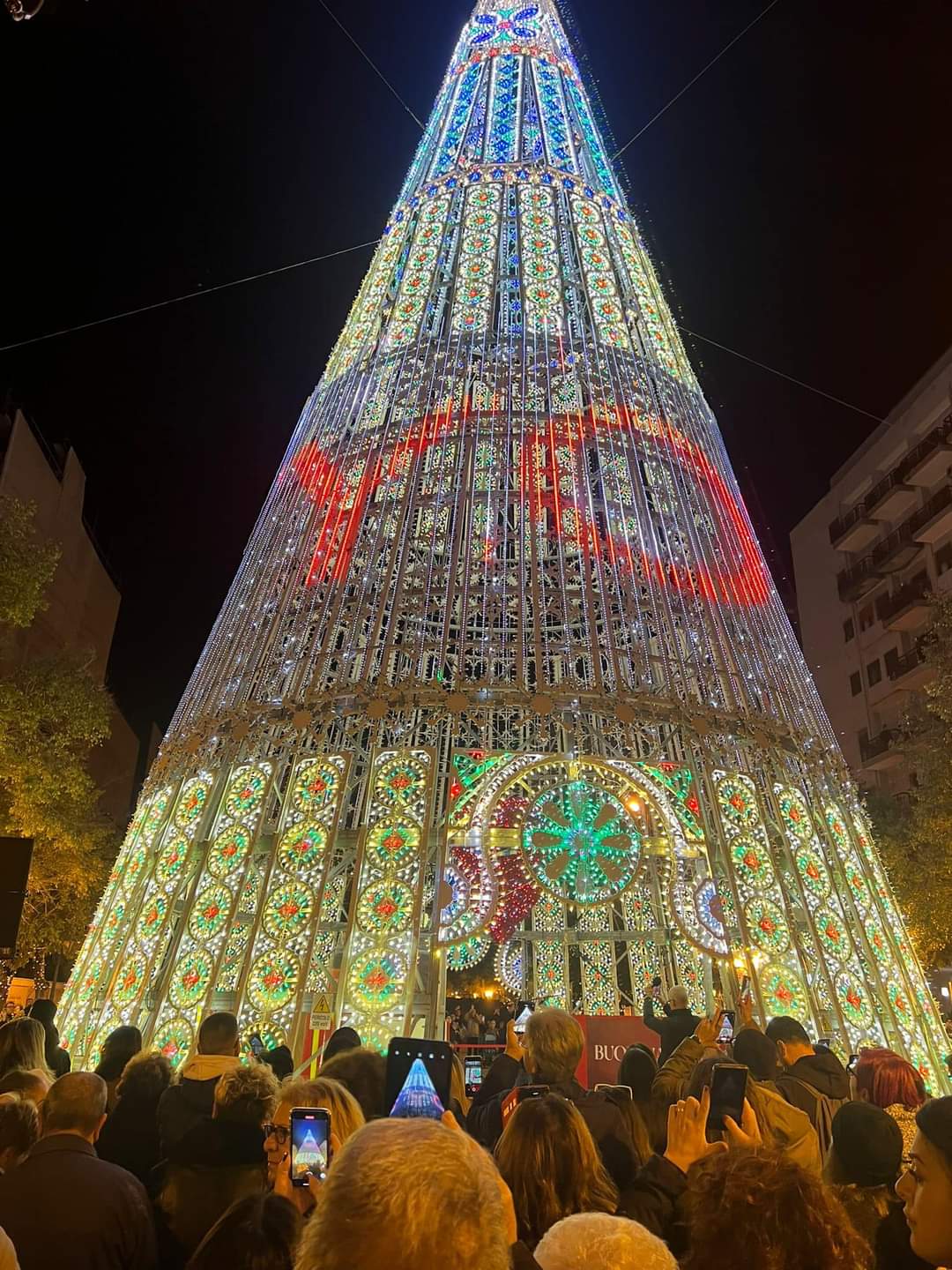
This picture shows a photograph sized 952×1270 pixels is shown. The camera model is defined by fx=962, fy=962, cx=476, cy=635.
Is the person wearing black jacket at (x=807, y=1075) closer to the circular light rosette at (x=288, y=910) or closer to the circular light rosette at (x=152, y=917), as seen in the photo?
the circular light rosette at (x=288, y=910)

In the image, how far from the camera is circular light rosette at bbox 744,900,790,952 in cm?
923

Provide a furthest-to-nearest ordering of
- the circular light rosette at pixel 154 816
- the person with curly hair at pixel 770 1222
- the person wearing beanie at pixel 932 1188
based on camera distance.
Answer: the circular light rosette at pixel 154 816 → the person wearing beanie at pixel 932 1188 → the person with curly hair at pixel 770 1222

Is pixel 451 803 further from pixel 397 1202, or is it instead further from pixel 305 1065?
pixel 397 1202

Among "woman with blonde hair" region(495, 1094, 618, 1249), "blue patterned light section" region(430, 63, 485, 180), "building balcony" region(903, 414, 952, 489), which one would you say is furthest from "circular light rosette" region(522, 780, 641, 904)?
"building balcony" region(903, 414, 952, 489)

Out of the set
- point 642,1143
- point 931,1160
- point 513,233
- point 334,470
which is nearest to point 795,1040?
point 642,1143

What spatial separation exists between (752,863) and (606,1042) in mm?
2549

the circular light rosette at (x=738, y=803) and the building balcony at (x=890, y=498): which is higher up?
the building balcony at (x=890, y=498)

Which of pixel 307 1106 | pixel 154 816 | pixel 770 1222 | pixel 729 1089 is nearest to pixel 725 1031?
pixel 729 1089

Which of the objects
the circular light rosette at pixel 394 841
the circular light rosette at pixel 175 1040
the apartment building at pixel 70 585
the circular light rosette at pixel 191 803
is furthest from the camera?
the apartment building at pixel 70 585

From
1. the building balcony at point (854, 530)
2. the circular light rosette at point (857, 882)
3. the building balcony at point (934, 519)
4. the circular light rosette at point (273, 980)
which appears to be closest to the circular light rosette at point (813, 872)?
the circular light rosette at point (857, 882)

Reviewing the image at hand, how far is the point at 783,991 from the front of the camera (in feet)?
29.4

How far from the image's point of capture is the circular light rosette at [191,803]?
10188mm

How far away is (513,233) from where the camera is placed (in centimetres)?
1347

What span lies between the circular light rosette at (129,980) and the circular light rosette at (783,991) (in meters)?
5.85
